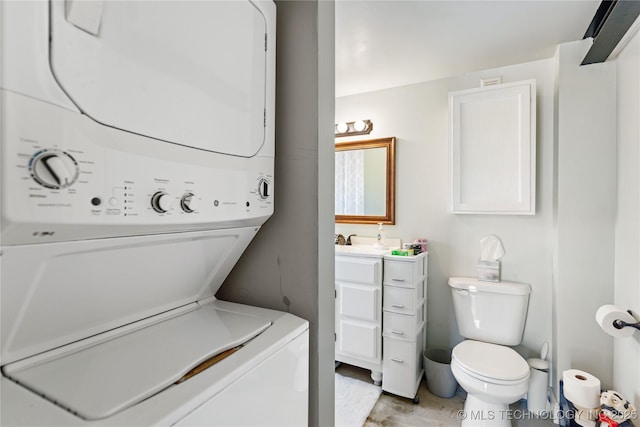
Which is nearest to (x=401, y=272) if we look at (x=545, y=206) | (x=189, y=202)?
(x=545, y=206)

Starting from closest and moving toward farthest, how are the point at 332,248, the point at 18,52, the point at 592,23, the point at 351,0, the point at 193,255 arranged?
the point at 18,52 < the point at 193,255 < the point at 332,248 < the point at 351,0 < the point at 592,23

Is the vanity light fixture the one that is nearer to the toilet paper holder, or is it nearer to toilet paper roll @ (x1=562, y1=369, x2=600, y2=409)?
the toilet paper holder

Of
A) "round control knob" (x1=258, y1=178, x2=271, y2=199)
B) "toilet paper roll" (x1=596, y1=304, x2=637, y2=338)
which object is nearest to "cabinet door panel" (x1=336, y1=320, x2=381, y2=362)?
"toilet paper roll" (x1=596, y1=304, x2=637, y2=338)

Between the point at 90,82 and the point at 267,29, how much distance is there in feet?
1.85

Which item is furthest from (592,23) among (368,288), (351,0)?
(368,288)

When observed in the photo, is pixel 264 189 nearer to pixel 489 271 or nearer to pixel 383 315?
pixel 383 315

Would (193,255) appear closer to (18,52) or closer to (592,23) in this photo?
(18,52)

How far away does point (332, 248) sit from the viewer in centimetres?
106

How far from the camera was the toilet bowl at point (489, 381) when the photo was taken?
168 cm

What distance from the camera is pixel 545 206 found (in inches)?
83.6

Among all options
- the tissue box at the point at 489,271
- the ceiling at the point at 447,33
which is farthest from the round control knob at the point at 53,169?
the tissue box at the point at 489,271

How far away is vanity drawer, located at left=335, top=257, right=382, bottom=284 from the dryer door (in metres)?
1.59

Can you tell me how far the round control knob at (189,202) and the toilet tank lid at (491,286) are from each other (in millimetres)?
2069

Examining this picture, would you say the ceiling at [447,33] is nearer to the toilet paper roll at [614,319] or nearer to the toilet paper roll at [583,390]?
the toilet paper roll at [614,319]
